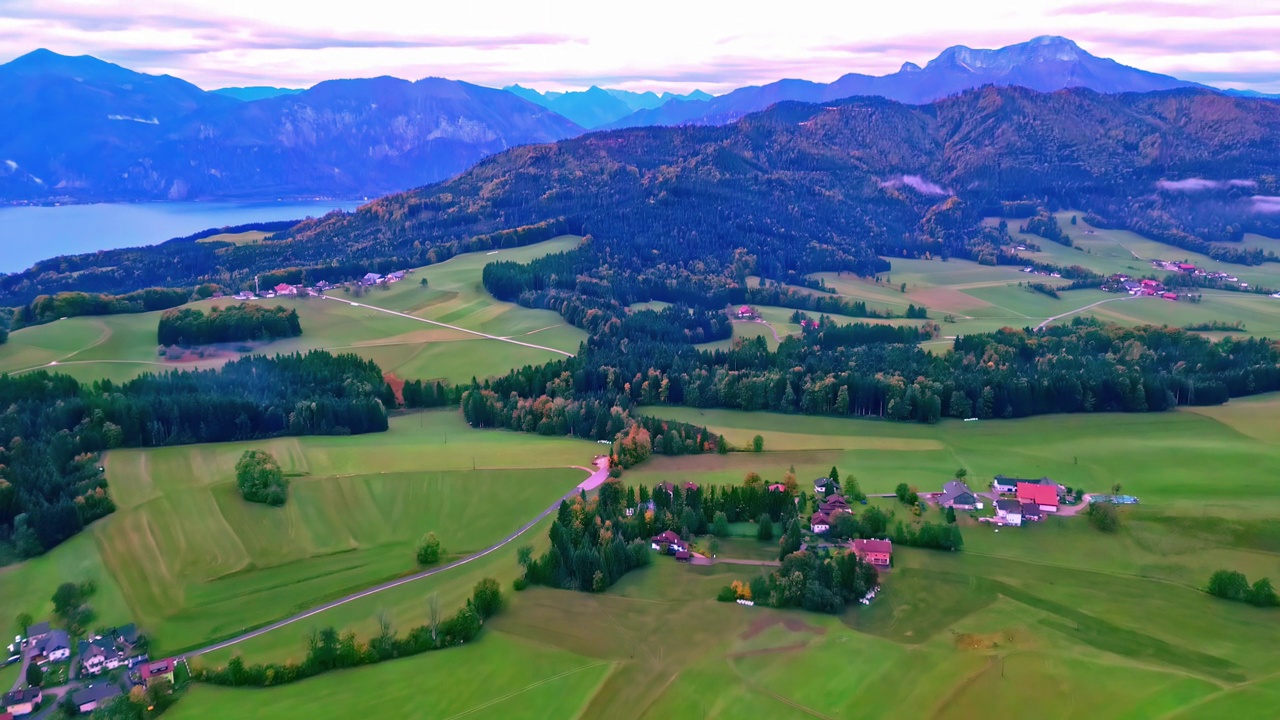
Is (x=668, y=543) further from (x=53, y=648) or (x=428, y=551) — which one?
(x=53, y=648)

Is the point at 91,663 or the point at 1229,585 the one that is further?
the point at 1229,585

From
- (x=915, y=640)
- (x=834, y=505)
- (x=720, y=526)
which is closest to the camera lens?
(x=915, y=640)

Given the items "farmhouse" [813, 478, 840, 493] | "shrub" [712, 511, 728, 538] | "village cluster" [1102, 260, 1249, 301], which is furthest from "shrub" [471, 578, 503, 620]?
"village cluster" [1102, 260, 1249, 301]

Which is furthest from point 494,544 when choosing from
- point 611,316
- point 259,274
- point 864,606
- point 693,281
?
point 259,274

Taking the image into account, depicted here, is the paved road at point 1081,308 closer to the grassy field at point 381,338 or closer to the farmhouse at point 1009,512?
the grassy field at point 381,338

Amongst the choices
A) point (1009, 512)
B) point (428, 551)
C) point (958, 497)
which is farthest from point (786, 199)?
point (428, 551)

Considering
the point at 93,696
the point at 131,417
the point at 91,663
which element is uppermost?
the point at 131,417

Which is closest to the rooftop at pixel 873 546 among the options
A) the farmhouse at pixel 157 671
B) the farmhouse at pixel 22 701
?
the farmhouse at pixel 157 671
